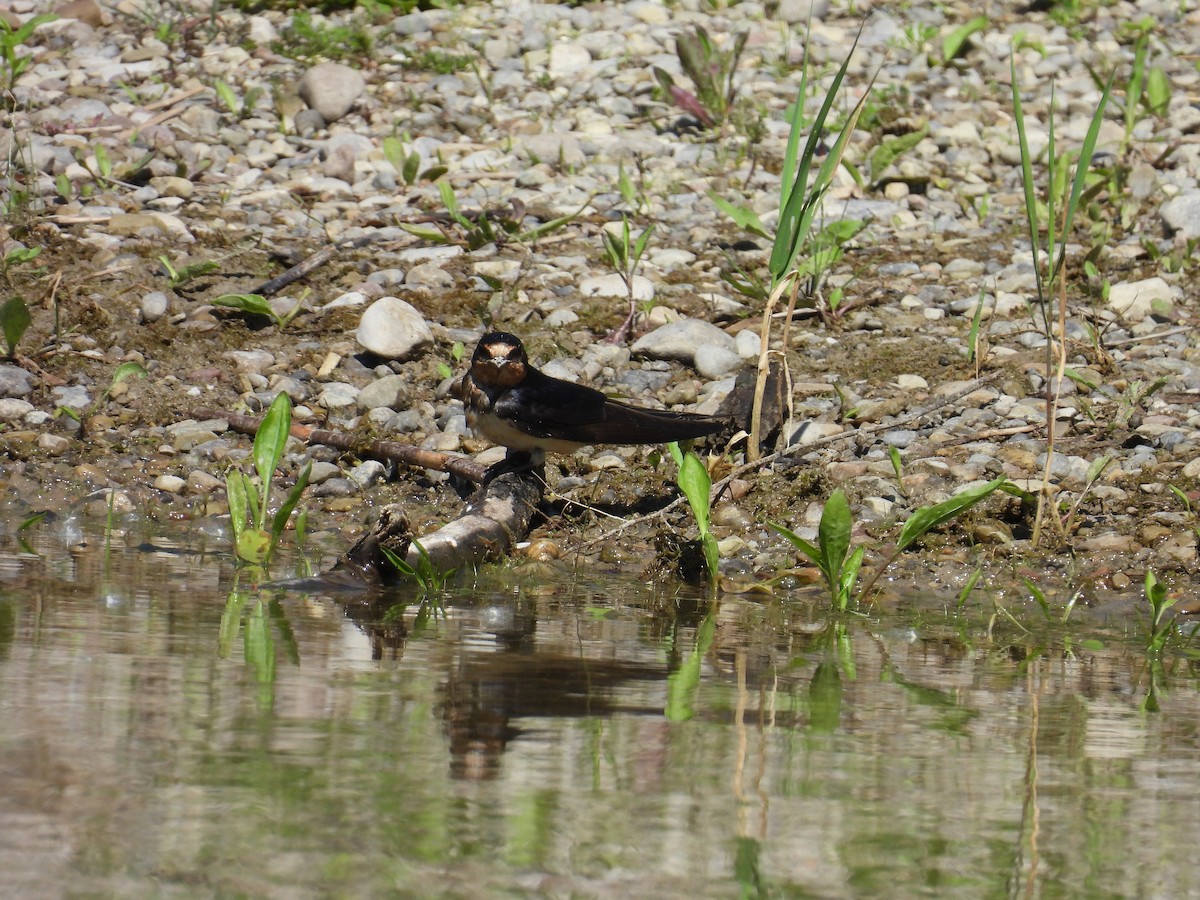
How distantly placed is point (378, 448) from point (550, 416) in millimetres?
805

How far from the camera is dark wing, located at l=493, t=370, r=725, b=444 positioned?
5.18 metres

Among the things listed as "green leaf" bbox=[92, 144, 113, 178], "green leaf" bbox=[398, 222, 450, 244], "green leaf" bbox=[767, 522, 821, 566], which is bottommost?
"green leaf" bbox=[767, 522, 821, 566]

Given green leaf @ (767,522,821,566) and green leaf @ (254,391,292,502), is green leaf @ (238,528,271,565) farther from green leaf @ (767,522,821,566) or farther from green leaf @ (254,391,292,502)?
green leaf @ (767,522,821,566)

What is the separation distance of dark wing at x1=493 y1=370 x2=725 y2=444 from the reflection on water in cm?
139

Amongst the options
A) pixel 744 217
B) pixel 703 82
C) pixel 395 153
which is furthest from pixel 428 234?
pixel 703 82

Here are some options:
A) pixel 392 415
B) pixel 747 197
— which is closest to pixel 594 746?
pixel 392 415

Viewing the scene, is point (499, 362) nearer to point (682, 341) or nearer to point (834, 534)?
point (682, 341)

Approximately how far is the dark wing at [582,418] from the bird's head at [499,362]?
0.19 feet

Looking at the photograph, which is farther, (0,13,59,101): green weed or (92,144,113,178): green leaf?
(0,13,59,101): green weed

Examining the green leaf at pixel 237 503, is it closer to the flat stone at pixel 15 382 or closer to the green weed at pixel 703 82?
the flat stone at pixel 15 382

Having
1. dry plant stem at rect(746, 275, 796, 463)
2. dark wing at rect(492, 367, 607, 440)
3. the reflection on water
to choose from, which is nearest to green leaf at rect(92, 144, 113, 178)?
dark wing at rect(492, 367, 607, 440)

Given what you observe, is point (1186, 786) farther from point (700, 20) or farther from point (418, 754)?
point (700, 20)

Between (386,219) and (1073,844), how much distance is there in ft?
20.8

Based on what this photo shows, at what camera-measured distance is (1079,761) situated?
248cm
